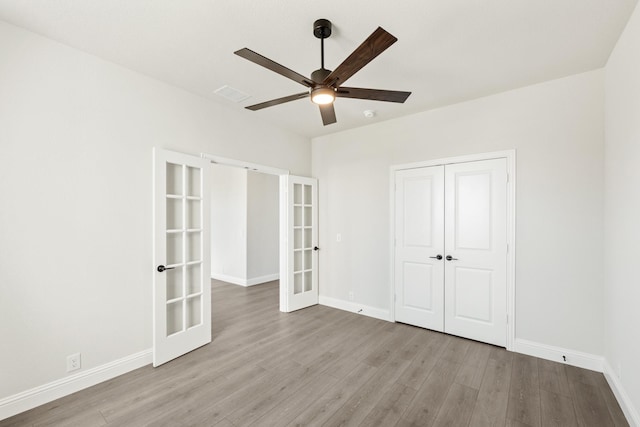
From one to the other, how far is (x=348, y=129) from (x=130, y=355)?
13.4ft

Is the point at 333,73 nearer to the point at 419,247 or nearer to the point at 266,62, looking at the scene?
the point at 266,62

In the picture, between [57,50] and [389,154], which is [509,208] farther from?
[57,50]

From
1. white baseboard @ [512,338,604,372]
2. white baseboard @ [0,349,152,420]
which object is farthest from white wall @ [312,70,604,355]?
white baseboard @ [0,349,152,420]

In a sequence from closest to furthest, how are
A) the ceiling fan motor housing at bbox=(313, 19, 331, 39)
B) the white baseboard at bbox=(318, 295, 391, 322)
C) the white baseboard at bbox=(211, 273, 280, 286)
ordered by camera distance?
the ceiling fan motor housing at bbox=(313, 19, 331, 39)
the white baseboard at bbox=(318, 295, 391, 322)
the white baseboard at bbox=(211, 273, 280, 286)

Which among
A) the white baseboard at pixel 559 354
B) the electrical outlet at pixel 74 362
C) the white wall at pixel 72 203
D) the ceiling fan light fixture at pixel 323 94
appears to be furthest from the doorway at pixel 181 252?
the white baseboard at pixel 559 354

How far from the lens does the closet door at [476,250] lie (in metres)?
3.26

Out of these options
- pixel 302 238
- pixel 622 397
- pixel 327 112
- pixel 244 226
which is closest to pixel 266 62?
pixel 327 112

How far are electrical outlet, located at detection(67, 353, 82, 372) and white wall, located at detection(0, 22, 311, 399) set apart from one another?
40 mm

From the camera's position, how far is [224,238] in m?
6.68

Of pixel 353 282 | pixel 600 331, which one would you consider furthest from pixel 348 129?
pixel 600 331

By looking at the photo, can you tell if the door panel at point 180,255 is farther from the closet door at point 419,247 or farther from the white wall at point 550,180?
the white wall at point 550,180

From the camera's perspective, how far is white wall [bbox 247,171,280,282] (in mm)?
6266

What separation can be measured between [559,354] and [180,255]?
4188 mm

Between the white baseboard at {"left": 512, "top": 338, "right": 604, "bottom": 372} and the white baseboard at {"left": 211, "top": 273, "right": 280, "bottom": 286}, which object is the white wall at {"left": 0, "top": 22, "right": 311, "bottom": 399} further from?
the white baseboard at {"left": 512, "top": 338, "right": 604, "bottom": 372}
